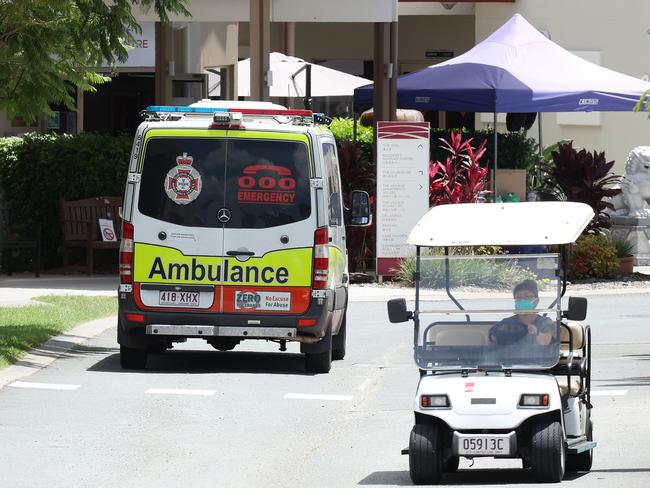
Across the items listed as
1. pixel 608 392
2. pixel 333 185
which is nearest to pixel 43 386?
pixel 333 185

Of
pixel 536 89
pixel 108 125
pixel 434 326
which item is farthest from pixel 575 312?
pixel 108 125

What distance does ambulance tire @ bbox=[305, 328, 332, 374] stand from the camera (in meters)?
14.6

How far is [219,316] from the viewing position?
1434 cm

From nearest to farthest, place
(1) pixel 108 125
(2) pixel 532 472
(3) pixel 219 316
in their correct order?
(2) pixel 532 472
(3) pixel 219 316
(1) pixel 108 125

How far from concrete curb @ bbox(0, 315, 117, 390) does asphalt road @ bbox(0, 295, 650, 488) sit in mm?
155

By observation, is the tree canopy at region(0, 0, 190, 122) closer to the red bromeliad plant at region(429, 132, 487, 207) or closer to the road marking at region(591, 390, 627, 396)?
the road marking at region(591, 390, 627, 396)

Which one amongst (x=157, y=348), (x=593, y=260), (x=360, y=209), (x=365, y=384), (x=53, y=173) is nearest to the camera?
(x=365, y=384)

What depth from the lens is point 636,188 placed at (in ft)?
88.9

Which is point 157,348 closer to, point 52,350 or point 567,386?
point 52,350

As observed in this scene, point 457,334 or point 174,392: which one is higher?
point 457,334

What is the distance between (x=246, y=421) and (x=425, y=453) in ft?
9.69

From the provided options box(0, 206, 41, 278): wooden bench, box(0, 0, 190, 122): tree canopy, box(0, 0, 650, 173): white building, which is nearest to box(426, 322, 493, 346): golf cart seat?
box(0, 0, 190, 122): tree canopy

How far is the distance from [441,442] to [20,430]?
11.2 ft

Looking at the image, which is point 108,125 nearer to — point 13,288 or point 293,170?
point 13,288
